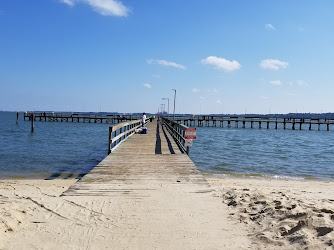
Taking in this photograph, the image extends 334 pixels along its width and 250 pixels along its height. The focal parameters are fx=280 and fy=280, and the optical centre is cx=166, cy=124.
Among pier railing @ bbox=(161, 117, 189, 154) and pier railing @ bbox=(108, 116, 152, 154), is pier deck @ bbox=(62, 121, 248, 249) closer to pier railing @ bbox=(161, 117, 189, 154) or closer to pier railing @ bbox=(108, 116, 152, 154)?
pier railing @ bbox=(108, 116, 152, 154)

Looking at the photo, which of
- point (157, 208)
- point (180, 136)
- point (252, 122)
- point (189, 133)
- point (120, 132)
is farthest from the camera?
point (252, 122)

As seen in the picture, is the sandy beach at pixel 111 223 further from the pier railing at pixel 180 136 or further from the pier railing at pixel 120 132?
the pier railing at pixel 180 136

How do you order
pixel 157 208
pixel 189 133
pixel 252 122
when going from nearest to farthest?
pixel 157 208, pixel 189 133, pixel 252 122

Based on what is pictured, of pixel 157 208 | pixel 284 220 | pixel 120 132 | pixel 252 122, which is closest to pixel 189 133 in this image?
pixel 120 132

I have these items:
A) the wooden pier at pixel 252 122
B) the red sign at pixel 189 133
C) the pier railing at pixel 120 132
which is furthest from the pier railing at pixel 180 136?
the wooden pier at pixel 252 122

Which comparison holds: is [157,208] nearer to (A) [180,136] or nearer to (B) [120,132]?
(A) [180,136]

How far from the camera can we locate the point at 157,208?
4930 mm

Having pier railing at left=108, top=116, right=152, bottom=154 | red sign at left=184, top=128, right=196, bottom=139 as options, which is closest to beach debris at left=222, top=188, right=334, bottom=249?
red sign at left=184, top=128, right=196, bottom=139

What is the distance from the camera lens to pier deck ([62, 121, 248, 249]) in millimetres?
3730

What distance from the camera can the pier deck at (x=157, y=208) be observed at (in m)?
3.73

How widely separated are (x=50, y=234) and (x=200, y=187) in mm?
3407

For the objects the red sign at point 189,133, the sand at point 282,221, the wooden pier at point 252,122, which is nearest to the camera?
the sand at point 282,221

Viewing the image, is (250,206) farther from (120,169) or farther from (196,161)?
(196,161)

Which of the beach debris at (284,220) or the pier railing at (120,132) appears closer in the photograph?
the beach debris at (284,220)
